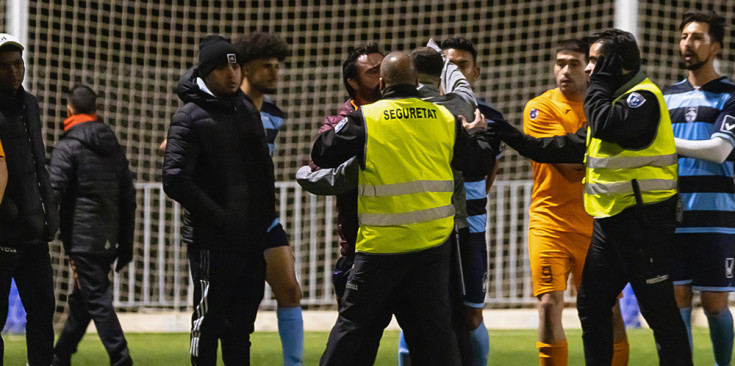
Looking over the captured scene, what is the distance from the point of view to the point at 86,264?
660cm

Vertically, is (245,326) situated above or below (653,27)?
below

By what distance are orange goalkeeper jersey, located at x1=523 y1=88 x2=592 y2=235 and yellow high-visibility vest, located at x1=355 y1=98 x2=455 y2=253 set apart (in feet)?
4.85

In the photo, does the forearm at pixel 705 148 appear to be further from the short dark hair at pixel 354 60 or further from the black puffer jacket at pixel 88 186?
the black puffer jacket at pixel 88 186

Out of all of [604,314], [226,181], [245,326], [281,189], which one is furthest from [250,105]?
[281,189]

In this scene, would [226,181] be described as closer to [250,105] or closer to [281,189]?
[250,105]

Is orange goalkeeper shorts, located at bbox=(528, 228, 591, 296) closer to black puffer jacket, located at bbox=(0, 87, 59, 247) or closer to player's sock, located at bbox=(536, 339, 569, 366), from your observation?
player's sock, located at bbox=(536, 339, 569, 366)

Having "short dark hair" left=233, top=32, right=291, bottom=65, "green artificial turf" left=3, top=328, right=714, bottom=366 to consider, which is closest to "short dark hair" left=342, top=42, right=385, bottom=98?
"short dark hair" left=233, top=32, right=291, bottom=65

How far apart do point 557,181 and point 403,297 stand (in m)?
1.63

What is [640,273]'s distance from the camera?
467 cm

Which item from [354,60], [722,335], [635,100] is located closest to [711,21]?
[635,100]

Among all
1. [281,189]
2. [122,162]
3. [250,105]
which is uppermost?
[250,105]

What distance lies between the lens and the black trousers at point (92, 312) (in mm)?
6301

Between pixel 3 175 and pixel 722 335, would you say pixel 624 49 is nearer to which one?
pixel 722 335

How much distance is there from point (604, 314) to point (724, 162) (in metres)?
1.42
